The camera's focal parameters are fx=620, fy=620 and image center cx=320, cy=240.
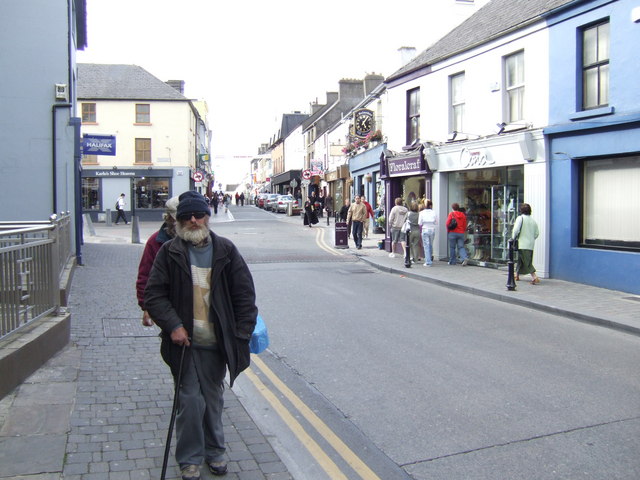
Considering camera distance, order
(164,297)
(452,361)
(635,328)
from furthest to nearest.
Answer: (635,328), (452,361), (164,297)

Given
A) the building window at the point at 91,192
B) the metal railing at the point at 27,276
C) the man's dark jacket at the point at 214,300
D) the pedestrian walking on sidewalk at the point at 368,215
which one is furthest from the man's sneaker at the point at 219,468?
the building window at the point at 91,192

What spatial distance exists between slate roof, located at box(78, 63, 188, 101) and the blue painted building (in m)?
32.8

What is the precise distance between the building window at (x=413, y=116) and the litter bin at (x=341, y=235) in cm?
374

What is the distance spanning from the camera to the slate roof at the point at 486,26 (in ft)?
46.9

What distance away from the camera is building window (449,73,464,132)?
1698 centimetres

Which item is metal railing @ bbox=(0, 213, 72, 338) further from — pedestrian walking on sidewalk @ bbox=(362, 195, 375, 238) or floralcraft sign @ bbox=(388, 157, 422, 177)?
pedestrian walking on sidewalk @ bbox=(362, 195, 375, 238)

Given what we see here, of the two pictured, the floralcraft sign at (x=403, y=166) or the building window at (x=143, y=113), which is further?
the building window at (x=143, y=113)

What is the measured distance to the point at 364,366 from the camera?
6914 mm

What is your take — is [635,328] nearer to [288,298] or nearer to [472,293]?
[472,293]

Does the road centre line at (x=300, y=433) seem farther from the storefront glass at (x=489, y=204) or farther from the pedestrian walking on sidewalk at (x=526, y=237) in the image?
the storefront glass at (x=489, y=204)

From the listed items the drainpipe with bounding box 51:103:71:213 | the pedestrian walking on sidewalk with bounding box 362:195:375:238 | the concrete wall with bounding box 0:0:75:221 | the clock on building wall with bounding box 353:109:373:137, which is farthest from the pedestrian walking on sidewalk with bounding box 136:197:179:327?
Answer: the clock on building wall with bounding box 353:109:373:137

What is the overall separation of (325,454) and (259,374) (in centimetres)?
223

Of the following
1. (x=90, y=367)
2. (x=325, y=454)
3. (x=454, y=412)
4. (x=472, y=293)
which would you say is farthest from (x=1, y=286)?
(x=472, y=293)

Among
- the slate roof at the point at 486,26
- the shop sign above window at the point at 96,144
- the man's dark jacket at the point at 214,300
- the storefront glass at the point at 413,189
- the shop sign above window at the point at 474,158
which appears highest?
the slate roof at the point at 486,26
